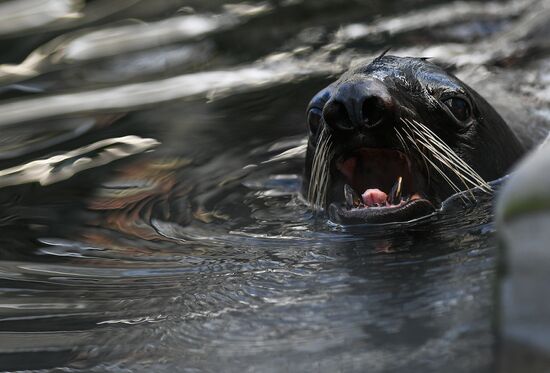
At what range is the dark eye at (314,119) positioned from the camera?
190 inches

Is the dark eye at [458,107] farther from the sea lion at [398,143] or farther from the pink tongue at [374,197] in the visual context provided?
the pink tongue at [374,197]

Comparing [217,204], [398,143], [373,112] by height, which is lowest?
[217,204]

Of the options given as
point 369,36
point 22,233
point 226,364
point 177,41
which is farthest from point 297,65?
point 226,364

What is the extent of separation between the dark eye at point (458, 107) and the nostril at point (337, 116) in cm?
66

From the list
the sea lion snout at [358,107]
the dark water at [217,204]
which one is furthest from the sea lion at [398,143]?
the dark water at [217,204]

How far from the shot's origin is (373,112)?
4289 mm

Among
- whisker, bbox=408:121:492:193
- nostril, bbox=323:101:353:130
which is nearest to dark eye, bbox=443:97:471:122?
whisker, bbox=408:121:492:193

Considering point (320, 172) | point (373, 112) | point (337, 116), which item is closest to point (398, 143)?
point (373, 112)

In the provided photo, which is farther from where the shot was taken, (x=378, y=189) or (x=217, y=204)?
(x=217, y=204)

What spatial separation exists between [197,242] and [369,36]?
4.09m

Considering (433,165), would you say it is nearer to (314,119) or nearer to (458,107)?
(458,107)

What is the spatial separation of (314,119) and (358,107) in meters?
0.67

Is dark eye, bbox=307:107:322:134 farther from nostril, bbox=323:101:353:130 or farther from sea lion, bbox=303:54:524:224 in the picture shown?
nostril, bbox=323:101:353:130

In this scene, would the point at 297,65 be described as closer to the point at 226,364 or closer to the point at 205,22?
the point at 205,22
